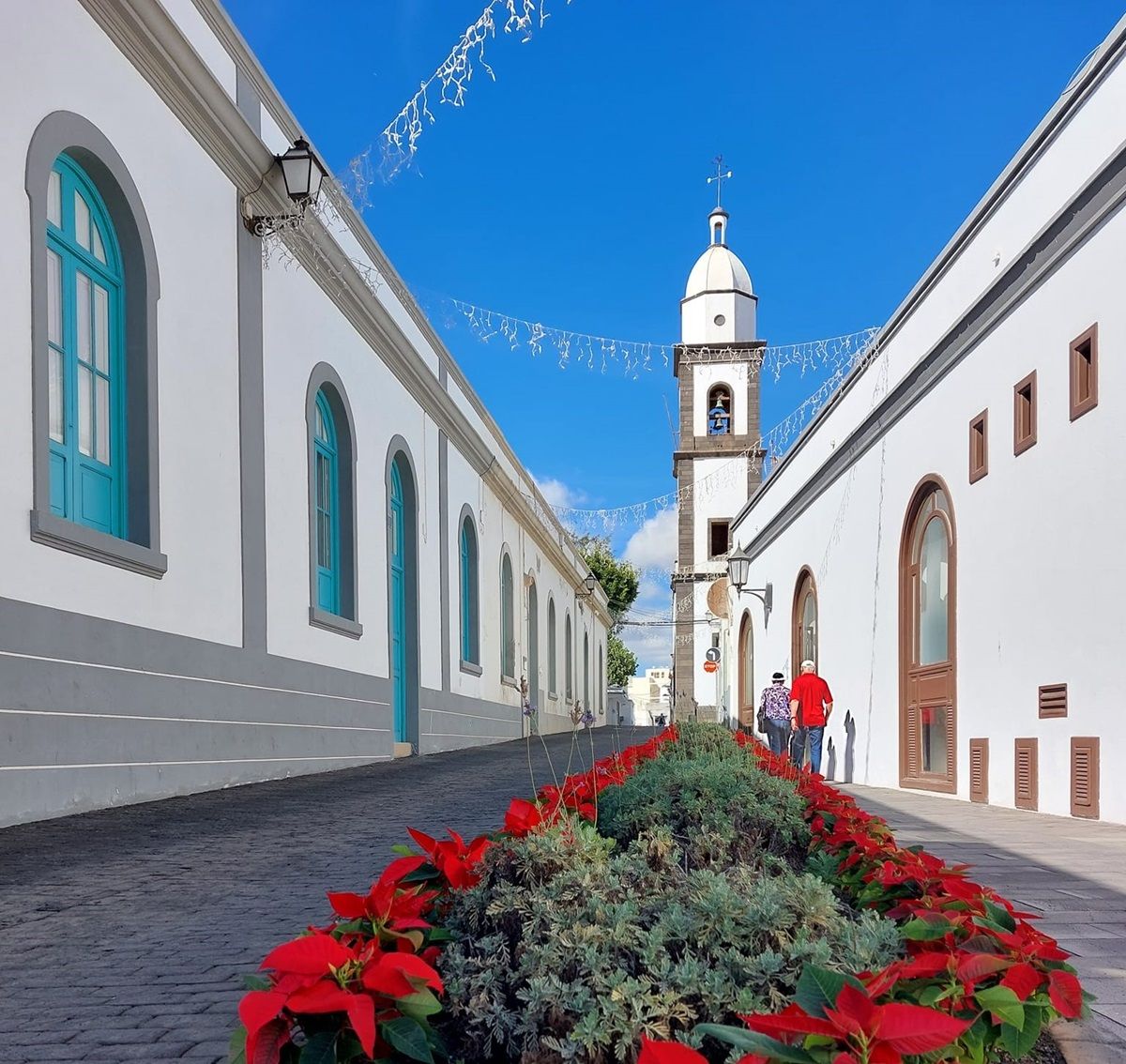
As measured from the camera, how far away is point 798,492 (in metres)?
18.0

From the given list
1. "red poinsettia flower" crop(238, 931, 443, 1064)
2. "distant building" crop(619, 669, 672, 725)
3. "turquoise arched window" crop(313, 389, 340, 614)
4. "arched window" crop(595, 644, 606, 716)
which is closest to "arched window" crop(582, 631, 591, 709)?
"arched window" crop(595, 644, 606, 716)

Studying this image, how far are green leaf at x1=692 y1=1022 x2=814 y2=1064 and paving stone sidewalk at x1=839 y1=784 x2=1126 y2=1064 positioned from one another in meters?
A: 1.16

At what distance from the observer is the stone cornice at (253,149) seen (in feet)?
25.7

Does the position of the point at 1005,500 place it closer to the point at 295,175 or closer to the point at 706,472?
the point at 295,175

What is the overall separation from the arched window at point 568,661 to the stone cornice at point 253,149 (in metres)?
17.4

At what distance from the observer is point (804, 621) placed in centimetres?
1834

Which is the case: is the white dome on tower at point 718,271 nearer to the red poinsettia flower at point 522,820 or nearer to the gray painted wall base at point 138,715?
the gray painted wall base at point 138,715

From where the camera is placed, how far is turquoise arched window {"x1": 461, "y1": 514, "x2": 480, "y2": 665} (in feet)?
64.8

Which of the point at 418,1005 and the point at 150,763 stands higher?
the point at 418,1005

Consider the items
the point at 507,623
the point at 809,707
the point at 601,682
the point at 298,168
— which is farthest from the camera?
the point at 601,682

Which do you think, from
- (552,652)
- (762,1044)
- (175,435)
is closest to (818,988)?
(762,1044)

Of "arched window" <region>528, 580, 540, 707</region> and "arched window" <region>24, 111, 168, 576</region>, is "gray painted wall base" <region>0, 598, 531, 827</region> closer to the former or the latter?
"arched window" <region>24, 111, 168, 576</region>

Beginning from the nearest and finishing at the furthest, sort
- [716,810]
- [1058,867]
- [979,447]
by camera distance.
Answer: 1. [716,810]
2. [1058,867]
3. [979,447]

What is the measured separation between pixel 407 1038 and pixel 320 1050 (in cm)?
14
